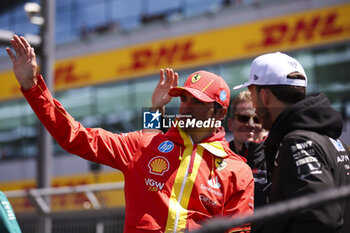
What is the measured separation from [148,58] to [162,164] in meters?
12.9

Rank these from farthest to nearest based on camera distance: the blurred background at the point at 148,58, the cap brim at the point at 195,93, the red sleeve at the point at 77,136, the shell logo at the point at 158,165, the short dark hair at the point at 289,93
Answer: the blurred background at the point at 148,58 < the cap brim at the point at 195,93 < the shell logo at the point at 158,165 < the red sleeve at the point at 77,136 < the short dark hair at the point at 289,93

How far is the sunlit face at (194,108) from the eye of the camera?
10.2 ft

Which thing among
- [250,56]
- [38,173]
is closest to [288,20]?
[250,56]

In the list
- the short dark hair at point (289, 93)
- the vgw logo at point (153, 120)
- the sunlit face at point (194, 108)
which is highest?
the short dark hair at point (289, 93)

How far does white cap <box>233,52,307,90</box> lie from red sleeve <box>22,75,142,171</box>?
0.95 metres

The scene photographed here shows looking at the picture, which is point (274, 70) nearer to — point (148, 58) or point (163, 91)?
point (163, 91)

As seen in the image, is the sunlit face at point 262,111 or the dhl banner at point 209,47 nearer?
the sunlit face at point 262,111

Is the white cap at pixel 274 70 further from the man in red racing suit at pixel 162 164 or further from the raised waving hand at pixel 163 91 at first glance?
the raised waving hand at pixel 163 91

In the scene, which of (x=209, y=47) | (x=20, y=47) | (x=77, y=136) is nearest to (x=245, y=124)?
→ (x=77, y=136)

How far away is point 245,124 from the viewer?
13.5 ft

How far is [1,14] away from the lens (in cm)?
2347

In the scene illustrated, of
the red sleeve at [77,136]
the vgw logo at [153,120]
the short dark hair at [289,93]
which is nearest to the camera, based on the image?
the short dark hair at [289,93]

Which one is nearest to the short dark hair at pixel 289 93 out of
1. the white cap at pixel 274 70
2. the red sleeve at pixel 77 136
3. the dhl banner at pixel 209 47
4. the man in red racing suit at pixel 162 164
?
the white cap at pixel 274 70
